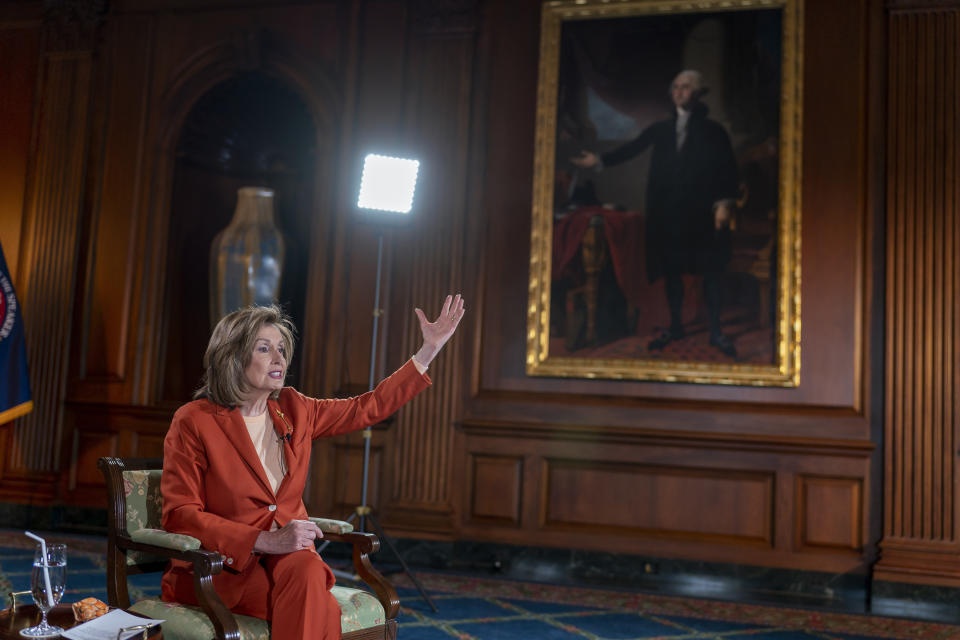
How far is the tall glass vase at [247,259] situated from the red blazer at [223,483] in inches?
142

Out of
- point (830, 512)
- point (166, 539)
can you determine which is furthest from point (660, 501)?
point (166, 539)

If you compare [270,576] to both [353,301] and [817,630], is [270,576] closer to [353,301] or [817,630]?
[817,630]

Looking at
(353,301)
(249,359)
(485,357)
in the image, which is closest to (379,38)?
(353,301)

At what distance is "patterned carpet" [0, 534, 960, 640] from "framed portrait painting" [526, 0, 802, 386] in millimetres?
1301

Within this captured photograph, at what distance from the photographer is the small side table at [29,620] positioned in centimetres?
215

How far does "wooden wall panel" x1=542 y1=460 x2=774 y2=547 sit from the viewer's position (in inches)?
207

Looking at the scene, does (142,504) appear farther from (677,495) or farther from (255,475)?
(677,495)

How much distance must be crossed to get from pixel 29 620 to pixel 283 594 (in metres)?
0.62

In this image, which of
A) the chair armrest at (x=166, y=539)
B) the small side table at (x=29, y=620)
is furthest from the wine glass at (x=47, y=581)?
the chair armrest at (x=166, y=539)

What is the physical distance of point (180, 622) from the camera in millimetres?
2438

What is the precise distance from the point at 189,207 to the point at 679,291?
145 inches

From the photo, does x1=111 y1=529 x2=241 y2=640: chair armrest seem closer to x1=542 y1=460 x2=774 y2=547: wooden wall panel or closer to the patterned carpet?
the patterned carpet

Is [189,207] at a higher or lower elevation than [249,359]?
higher

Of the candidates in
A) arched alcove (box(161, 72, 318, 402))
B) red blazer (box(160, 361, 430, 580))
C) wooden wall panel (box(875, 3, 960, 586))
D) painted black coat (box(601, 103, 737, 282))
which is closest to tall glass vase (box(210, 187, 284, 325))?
arched alcove (box(161, 72, 318, 402))
